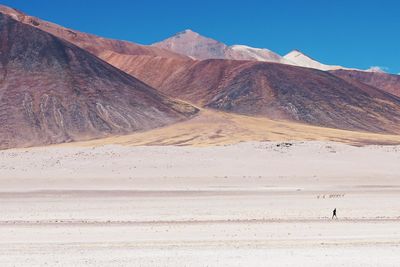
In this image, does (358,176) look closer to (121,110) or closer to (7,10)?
(121,110)

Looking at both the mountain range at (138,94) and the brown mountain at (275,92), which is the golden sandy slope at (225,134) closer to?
the mountain range at (138,94)

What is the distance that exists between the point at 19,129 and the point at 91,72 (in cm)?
2469

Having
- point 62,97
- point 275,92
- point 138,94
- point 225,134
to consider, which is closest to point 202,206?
point 225,134

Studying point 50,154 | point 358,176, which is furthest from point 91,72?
point 358,176

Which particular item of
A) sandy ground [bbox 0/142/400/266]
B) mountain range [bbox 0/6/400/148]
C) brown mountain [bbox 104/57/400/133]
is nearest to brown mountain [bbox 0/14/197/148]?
mountain range [bbox 0/6/400/148]

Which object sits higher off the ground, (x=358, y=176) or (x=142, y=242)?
(x=358, y=176)

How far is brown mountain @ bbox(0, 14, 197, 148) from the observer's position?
296 ft

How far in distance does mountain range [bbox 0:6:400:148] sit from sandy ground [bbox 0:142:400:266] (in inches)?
2139

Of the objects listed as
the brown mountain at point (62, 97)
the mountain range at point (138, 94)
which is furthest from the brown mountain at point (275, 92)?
the brown mountain at point (62, 97)

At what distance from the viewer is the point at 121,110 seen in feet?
328

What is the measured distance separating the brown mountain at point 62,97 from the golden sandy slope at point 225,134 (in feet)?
16.2

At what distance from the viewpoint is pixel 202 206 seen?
2202 cm

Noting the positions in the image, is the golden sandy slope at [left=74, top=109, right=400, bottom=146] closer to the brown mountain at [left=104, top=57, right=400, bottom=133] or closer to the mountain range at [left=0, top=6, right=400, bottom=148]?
the mountain range at [left=0, top=6, right=400, bottom=148]

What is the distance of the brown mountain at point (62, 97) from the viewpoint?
9031 centimetres
